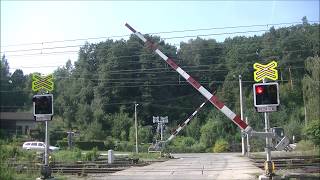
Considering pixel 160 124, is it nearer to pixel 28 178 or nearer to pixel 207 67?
pixel 207 67

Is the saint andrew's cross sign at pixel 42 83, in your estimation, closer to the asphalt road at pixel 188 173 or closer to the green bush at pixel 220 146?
the asphalt road at pixel 188 173

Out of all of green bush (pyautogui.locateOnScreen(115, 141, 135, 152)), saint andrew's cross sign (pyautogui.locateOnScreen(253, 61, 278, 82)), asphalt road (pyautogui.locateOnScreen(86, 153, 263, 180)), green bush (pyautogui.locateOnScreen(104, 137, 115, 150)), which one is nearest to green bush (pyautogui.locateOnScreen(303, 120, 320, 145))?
asphalt road (pyautogui.locateOnScreen(86, 153, 263, 180))

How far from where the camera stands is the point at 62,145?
6512cm

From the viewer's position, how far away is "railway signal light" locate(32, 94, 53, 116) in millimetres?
19062

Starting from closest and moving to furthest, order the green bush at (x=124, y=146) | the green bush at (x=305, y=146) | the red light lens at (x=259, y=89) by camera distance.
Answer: the red light lens at (x=259, y=89) < the green bush at (x=305, y=146) < the green bush at (x=124, y=146)

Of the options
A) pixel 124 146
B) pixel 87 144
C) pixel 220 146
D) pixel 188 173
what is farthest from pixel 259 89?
pixel 220 146

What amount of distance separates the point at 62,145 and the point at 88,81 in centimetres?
3051

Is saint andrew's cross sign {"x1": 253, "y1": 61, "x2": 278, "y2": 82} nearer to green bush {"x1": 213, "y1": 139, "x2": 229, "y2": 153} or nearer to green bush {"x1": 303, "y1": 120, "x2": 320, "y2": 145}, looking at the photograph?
green bush {"x1": 303, "y1": 120, "x2": 320, "y2": 145}

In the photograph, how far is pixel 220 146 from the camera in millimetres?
67750

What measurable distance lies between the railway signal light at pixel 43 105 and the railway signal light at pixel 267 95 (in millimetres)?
7931

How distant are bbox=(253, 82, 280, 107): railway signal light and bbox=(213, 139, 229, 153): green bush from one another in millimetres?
50865

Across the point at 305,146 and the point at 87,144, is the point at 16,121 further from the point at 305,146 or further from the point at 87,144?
the point at 305,146

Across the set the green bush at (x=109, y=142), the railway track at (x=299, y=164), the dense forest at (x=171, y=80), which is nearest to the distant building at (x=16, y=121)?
the dense forest at (x=171, y=80)

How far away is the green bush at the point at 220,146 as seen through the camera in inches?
2662
